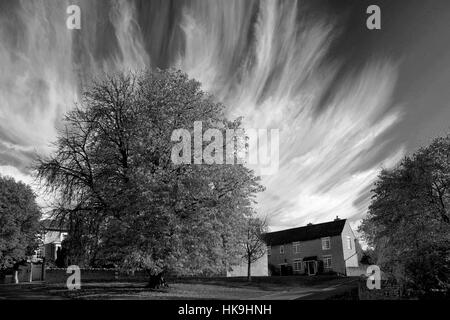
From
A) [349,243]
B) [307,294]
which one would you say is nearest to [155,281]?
[307,294]

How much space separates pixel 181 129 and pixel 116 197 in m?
5.98

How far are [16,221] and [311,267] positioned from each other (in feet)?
155

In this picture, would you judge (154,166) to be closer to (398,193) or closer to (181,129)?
(181,129)

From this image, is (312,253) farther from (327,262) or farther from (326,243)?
(327,262)

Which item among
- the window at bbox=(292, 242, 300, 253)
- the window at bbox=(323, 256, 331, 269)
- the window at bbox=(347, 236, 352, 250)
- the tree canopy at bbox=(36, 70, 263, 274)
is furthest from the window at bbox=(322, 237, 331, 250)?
the tree canopy at bbox=(36, 70, 263, 274)

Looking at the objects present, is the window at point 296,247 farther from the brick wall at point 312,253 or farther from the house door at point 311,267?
the house door at point 311,267

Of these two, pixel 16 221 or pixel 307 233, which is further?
pixel 307 233

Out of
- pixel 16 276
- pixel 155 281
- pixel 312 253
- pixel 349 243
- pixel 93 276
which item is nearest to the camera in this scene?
pixel 155 281

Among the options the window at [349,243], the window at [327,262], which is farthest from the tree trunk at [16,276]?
the window at [349,243]

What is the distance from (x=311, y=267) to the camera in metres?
70.0

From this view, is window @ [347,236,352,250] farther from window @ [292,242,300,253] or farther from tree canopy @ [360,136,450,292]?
tree canopy @ [360,136,450,292]

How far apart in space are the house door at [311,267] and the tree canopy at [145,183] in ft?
146

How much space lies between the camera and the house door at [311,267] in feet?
227
